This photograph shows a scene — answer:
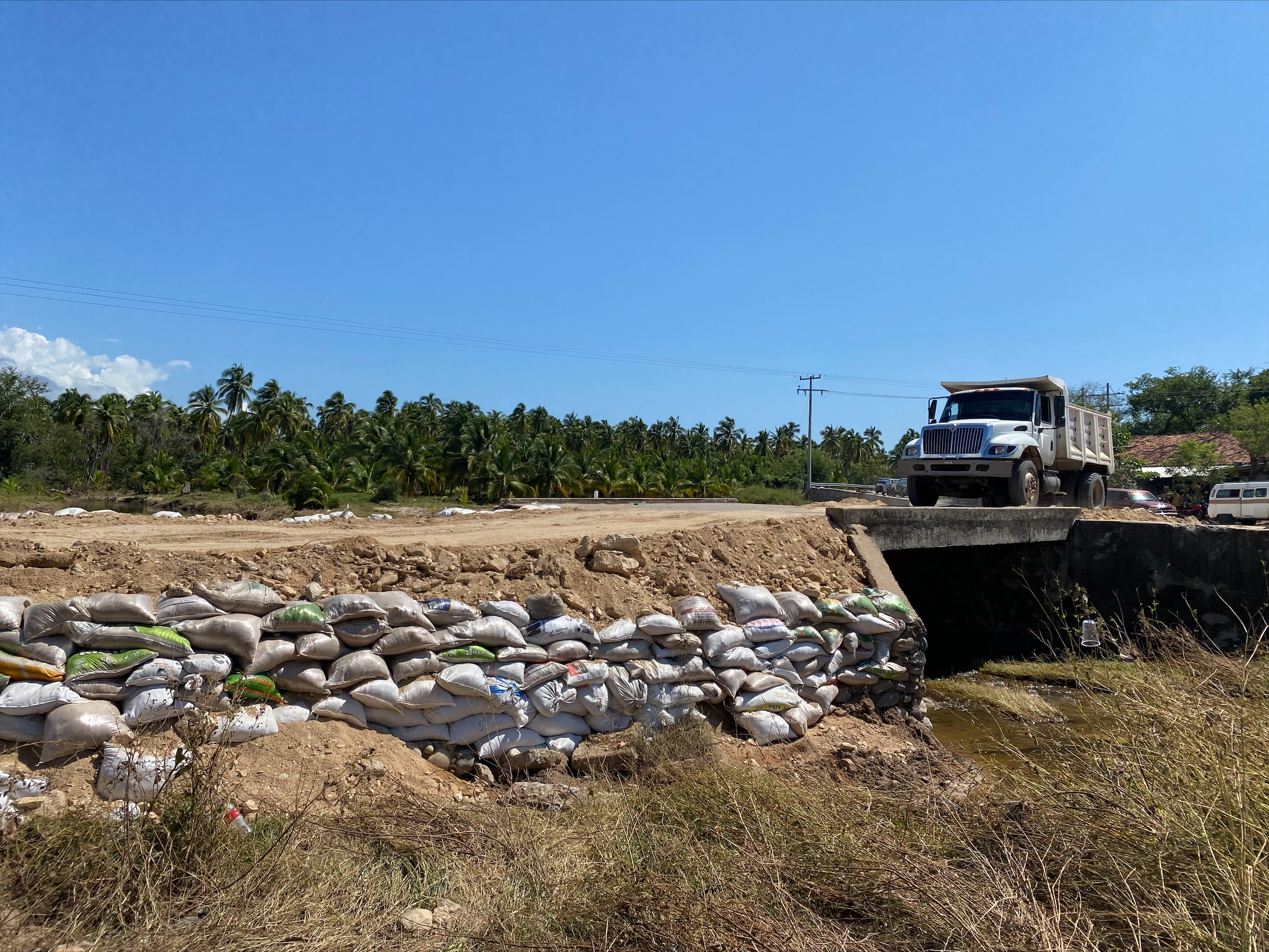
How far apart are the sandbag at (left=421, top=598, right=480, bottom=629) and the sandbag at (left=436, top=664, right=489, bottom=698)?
0.35 metres

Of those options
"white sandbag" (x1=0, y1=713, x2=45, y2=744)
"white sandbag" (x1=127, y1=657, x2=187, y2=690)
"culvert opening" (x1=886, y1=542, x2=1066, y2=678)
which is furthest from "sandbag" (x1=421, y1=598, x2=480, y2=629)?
"culvert opening" (x1=886, y1=542, x2=1066, y2=678)

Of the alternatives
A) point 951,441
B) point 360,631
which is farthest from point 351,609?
point 951,441

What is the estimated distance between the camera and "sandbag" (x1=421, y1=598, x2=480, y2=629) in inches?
229

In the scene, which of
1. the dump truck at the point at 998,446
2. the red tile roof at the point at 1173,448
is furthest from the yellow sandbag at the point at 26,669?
the red tile roof at the point at 1173,448

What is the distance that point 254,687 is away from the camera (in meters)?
5.18

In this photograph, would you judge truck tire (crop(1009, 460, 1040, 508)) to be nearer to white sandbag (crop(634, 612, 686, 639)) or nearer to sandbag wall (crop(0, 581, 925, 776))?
sandbag wall (crop(0, 581, 925, 776))

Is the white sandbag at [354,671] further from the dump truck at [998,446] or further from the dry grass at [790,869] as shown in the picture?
the dump truck at [998,446]

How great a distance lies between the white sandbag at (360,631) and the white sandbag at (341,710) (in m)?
0.36

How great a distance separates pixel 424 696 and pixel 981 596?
1020 centimetres

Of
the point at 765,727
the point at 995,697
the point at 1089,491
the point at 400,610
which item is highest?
the point at 1089,491

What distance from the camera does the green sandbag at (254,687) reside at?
5098 millimetres

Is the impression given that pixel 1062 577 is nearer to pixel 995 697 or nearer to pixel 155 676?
pixel 995 697

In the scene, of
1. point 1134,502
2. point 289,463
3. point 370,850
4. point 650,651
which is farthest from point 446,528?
point 289,463

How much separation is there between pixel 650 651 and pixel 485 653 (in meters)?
1.35
